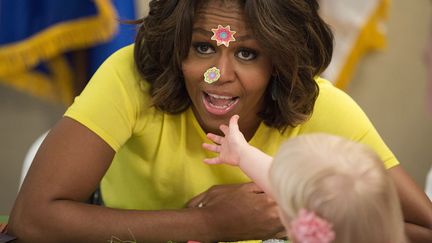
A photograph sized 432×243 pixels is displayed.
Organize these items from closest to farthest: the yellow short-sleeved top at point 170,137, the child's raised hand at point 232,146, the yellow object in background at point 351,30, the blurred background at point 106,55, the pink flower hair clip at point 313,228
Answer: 1. the pink flower hair clip at point 313,228
2. the child's raised hand at point 232,146
3. the yellow short-sleeved top at point 170,137
4. the blurred background at point 106,55
5. the yellow object in background at point 351,30

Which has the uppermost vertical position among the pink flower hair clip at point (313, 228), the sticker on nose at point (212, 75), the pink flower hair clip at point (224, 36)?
the pink flower hair clip at point (224, 36)

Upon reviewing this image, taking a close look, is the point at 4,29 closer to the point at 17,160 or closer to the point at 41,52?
the point at 41,52

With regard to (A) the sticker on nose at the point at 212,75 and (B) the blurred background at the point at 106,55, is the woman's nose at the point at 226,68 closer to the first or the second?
(A) the sticker on nose at the point at 212,75

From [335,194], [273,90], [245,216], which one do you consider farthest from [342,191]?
[273,90]

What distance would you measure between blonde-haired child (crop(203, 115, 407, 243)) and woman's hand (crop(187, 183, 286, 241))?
0.48 metres

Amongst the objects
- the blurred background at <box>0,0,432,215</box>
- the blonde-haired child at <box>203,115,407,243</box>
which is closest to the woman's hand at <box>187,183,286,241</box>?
the blonde-haired child at <box>203,115,407,243</box>

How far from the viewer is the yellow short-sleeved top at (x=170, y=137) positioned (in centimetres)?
174

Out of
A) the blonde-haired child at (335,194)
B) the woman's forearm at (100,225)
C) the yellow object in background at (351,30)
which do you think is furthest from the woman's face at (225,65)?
the yellow object in background at (351,30)

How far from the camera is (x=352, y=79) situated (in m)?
3.23

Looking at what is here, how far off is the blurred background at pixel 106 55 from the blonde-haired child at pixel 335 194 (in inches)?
55.0

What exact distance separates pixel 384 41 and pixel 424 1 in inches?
10.9

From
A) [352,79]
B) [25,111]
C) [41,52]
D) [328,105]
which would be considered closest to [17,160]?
[25,111]

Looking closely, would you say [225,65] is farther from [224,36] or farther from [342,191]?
[342,191]

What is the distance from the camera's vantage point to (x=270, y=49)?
162 centimetres
